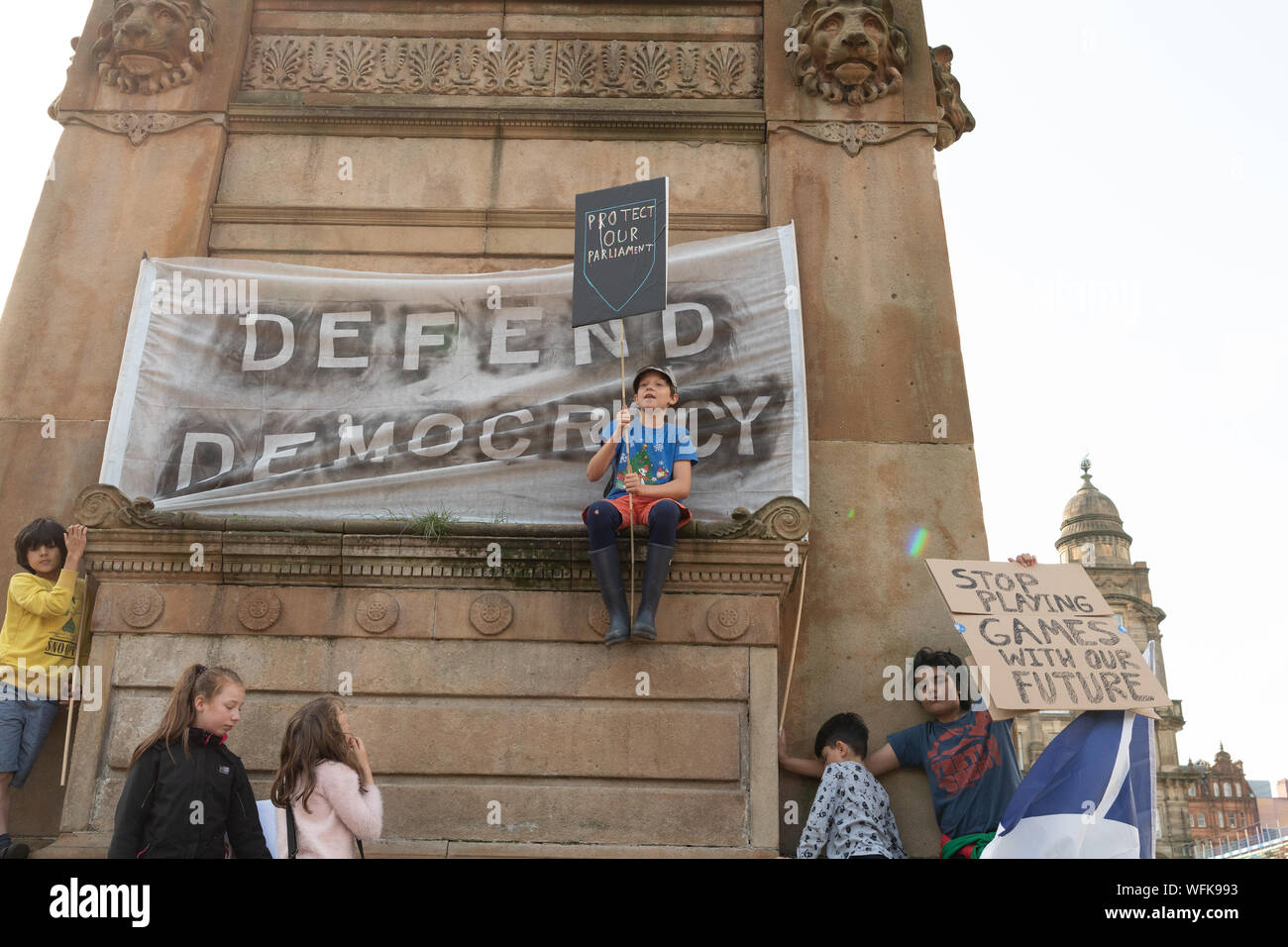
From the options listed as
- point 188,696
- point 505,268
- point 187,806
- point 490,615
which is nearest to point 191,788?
point 187,806

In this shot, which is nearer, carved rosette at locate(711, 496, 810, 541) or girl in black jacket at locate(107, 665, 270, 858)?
girl in black jacket at locate(107, 665, 270, 858)

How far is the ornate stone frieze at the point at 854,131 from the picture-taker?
10.5 metres

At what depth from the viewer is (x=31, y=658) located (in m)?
7.74

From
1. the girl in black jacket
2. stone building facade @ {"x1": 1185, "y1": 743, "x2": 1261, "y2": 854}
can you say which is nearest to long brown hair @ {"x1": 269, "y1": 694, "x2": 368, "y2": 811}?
the girl in black jacket

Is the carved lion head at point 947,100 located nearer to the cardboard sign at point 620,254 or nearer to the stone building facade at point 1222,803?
the cardboard sign at point 620,254

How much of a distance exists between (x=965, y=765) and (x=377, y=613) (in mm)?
3848

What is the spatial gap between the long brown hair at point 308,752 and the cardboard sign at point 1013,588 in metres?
3.57

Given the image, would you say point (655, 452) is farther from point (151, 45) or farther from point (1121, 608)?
point (1121, 608)

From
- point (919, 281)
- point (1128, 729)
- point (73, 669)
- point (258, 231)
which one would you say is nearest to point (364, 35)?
point (258, 231)

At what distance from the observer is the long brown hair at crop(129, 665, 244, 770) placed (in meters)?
5.76

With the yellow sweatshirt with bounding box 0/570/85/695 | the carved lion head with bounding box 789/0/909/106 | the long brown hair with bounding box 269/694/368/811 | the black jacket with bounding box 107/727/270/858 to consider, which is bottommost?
the black jacket with bounding box 107/727/270/858

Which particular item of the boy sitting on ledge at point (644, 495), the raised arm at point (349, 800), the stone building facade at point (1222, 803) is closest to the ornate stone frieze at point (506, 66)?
the boy sitting on ledge at point (644, 495)

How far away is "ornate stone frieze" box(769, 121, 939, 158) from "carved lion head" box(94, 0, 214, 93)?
5.18 m

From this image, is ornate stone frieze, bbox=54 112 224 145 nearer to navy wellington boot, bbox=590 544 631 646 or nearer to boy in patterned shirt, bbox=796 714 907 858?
navy wellington boot, bbox=590 544 631 646
